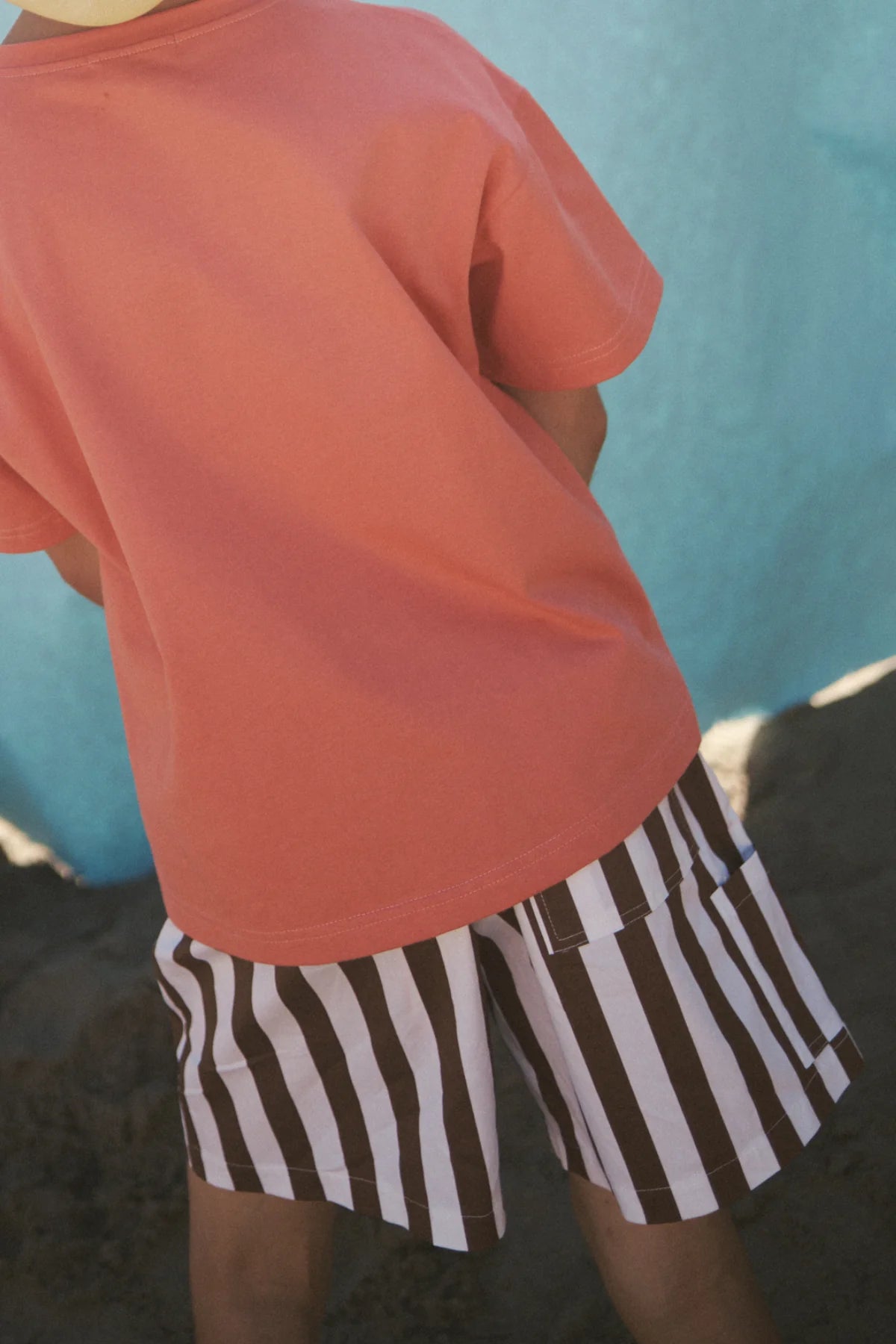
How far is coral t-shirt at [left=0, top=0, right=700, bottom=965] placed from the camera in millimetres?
721

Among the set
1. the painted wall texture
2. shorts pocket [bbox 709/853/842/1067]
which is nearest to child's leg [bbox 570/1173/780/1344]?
shorts pocket [bbox 709/853/842/1067]

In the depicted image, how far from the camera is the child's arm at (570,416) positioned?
94 cm

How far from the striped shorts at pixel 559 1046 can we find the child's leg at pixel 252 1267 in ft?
0.11

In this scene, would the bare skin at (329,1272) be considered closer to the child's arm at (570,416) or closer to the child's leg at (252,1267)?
the child's leg at (252,1267)

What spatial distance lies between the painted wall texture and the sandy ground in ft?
0.62

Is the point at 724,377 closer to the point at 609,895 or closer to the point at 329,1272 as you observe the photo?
the point at 609,895

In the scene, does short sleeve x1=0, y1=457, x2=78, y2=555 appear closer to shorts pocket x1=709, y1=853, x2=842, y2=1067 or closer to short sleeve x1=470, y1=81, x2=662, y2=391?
short sleeve x1=470, y1=81, x2=662, y2=391

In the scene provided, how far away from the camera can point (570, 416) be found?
3.11 feet

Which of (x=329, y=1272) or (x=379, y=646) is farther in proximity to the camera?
(x=329, y=1272)

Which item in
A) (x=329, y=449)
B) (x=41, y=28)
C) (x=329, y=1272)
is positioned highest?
(x=41, y=28)

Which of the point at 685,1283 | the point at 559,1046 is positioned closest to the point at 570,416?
the point at 559,1046

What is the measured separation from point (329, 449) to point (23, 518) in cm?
25

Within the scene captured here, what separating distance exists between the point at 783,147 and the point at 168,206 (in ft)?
3.76

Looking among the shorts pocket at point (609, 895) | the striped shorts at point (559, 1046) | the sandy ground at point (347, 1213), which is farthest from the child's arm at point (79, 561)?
the sandy ground at point (347, 1213)
